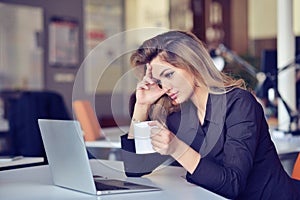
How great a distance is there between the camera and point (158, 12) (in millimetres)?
6668

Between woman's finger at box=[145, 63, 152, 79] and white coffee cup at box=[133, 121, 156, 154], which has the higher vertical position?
woman's finger at box=[145, 63, 152, 79]

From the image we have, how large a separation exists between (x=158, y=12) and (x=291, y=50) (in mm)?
3695

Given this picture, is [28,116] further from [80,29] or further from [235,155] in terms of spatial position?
[235,155]

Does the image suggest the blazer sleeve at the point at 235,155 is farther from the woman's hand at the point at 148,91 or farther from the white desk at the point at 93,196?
the woman's hand at the point at 148,91

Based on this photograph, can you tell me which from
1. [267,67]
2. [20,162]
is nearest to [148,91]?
[20,162]

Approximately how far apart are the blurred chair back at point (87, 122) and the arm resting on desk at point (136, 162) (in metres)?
1.31

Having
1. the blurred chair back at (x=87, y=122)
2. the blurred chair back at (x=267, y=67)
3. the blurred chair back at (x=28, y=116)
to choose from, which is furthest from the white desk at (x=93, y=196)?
the blurred chair back at (x=28, y=116)

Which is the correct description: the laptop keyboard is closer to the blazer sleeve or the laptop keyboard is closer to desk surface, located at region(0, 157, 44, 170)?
the blazer sleeve

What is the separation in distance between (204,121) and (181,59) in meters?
0.22

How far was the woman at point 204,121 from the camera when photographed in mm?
1326

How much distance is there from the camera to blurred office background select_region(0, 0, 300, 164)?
17.3 feet

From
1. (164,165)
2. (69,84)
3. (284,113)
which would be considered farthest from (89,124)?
(69,84)

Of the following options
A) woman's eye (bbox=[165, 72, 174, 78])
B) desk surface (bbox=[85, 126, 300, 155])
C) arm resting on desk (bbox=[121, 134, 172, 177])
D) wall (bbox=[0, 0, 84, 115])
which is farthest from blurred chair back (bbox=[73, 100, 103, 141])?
wall (bbox=[0, 0, 84, 115])

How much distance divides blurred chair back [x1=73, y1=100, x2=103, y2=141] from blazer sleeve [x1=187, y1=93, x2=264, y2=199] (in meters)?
1.55
